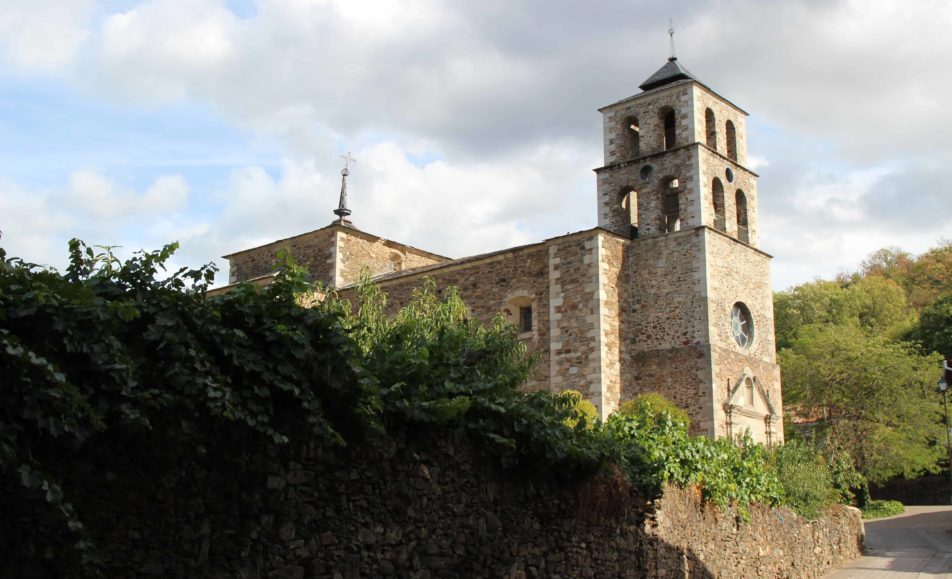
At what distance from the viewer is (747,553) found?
1487cm

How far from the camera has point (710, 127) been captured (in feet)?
93.6

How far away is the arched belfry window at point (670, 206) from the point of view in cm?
2762

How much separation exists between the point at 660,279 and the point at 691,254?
1.04m

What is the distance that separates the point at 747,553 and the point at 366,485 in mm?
9202

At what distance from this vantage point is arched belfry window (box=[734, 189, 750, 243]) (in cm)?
2852

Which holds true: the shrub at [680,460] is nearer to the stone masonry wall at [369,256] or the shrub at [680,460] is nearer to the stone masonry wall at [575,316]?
the stone masonry wall at [575,316]

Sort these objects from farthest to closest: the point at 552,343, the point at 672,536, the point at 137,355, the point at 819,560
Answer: the point at 552,343 → the point at 819,560 → the point at 672,536 → the point at 137,355

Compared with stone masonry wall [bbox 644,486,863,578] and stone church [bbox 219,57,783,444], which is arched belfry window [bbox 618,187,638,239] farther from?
stone masonry wall [bbox 644,486,863,578]

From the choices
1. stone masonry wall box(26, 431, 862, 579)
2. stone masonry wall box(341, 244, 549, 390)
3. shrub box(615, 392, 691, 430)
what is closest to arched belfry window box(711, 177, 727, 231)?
stone masonry wall box(341, 244, 549, 390)

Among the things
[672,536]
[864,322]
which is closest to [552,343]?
[672,536]

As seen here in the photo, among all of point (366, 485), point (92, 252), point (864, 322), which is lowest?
point (366, 485)

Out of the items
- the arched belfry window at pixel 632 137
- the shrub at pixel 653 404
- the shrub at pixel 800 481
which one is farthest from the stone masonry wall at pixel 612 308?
the shrub at pixel 800 481

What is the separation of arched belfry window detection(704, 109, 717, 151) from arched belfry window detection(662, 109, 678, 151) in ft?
3.01

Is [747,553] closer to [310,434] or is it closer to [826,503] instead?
[826,503]
